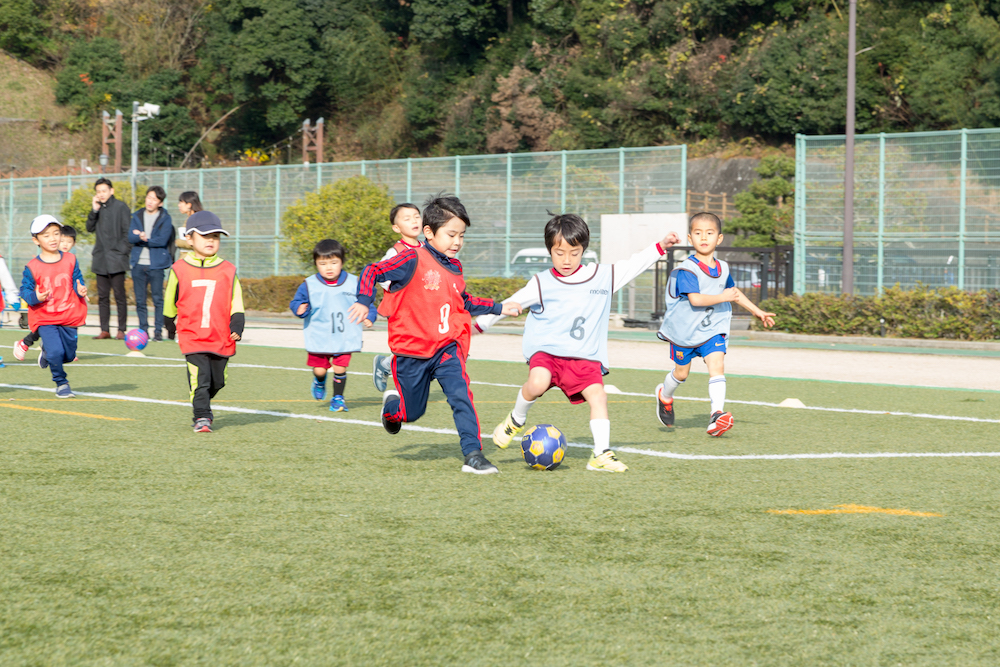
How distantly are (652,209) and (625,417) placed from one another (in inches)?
711

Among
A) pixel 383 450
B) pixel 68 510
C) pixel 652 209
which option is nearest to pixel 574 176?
pixel 652 209

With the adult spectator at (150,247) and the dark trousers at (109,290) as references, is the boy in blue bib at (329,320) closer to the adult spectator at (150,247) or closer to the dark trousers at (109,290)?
the adult spectator at (150,247)

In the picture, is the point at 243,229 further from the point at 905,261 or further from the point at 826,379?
the point at 826,379

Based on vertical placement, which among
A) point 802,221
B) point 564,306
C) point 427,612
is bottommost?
point 427,612

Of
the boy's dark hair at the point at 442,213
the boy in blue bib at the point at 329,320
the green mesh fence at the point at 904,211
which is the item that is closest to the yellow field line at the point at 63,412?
the boy in blue bib at the point at 329,320

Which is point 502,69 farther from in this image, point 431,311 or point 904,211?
point 431,311

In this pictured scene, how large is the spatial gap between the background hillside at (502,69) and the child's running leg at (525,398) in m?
36.9

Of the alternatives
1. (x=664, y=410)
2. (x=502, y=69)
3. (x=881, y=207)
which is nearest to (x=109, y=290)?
(x=664, y=410)

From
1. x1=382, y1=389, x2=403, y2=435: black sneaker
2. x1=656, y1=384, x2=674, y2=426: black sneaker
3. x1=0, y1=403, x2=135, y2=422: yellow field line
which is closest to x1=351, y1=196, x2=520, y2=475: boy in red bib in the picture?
x1=382, y1=389, x2=403, y2=435: black sneaker

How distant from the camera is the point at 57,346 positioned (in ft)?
32.2

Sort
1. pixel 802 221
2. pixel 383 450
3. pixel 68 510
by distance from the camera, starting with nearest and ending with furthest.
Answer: pixel 68 510
pixel 383 450
pixel 802 221

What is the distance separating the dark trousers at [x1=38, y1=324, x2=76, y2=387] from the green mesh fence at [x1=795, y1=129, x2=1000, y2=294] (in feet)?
53.1

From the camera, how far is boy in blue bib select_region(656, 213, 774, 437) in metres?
7.98

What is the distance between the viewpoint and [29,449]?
261 inches
